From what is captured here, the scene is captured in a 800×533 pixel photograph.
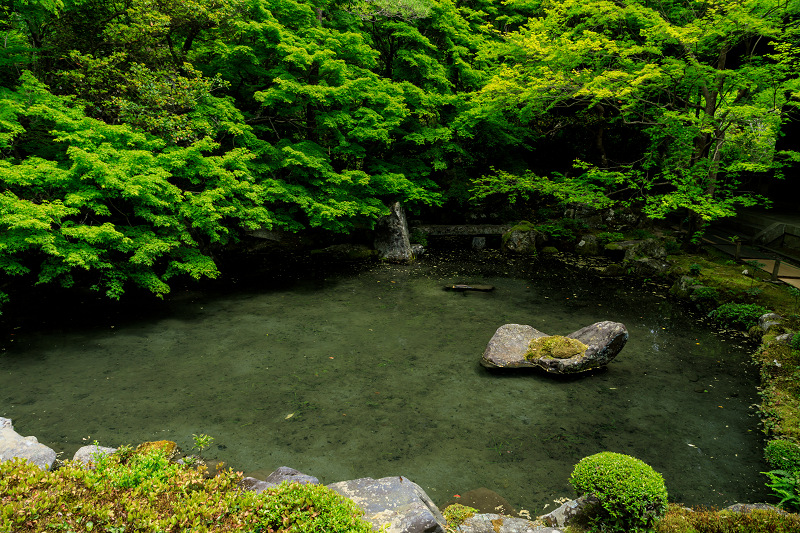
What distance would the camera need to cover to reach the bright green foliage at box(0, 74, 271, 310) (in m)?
9.10

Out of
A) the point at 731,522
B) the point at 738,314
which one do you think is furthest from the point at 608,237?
the point at 731,522

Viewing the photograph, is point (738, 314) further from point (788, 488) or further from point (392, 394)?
point (392, 394)

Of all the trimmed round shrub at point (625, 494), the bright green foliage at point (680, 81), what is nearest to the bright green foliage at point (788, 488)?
the trimmed round shrub at point (625, 494)

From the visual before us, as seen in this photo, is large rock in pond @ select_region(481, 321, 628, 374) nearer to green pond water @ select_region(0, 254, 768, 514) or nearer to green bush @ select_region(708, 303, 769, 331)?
green pond water @ select_region(0, 254, 768, 514)

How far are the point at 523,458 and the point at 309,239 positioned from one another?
16.2m

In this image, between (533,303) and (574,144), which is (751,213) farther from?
(533,303)

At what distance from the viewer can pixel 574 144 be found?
81.5 ft

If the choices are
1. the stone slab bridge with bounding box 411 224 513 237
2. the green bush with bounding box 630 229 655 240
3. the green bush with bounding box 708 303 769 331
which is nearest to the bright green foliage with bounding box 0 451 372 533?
the green bush with bounding box 708 303 769 331

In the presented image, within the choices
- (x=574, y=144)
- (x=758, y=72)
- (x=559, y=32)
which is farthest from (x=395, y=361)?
(x=574, y=144)

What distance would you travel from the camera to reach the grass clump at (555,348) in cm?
894

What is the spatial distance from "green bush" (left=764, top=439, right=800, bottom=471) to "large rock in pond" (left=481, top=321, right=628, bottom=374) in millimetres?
3022

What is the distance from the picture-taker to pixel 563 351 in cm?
895

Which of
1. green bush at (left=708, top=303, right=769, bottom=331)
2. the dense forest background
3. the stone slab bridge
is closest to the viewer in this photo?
the dense forest background

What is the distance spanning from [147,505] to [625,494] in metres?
4.78
